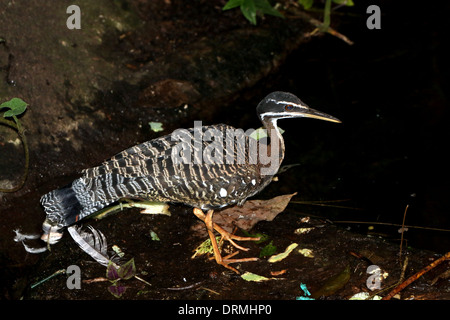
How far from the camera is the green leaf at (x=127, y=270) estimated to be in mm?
5113

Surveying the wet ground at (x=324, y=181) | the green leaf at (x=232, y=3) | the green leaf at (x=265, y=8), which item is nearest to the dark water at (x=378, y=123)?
the wet ground at (x=324, y=181)

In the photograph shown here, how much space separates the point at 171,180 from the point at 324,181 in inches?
82.6

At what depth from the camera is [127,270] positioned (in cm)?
513

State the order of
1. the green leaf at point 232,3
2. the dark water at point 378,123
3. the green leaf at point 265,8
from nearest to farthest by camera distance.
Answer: the dark water at point 378,123 < the green leaf at point 232,3 < the green leaf at point 265,8

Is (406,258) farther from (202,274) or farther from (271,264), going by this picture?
(202,274)

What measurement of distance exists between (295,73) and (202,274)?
4412 mm

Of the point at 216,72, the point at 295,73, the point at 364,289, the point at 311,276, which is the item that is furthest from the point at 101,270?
the point at 295,73

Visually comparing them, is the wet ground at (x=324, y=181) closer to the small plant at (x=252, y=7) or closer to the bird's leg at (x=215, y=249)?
the bird's leg at (x=215, y=249)

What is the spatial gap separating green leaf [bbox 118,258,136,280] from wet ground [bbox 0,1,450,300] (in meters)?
0.08

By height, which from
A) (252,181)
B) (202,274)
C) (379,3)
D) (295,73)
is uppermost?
(379,3)

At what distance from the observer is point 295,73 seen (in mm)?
8648

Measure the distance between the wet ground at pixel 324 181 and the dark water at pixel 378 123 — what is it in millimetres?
18

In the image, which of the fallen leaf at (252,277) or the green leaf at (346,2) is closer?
the fallen leaf at (252,277)

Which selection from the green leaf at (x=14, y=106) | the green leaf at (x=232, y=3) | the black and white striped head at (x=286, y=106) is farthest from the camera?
the green leaf at (x=232, y=3)
